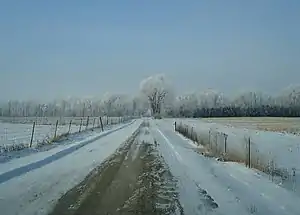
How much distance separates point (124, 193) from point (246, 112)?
461 ft

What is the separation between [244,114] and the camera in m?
147

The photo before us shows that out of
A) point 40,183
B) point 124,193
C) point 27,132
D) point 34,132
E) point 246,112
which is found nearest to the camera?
point 124,193

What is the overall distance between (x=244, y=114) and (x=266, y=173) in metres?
135

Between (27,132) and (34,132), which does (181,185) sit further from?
(27,132)

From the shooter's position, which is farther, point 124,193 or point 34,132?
point 34,132

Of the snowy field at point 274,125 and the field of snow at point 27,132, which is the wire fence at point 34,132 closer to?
the field of snow at point 27,132

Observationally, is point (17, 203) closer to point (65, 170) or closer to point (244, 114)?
point (65, 170)

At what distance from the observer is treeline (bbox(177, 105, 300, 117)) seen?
134 m

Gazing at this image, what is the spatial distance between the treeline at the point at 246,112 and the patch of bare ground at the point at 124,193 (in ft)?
393

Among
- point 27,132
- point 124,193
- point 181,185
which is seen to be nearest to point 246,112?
point 27,132

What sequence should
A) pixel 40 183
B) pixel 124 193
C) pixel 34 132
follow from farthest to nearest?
pixel 34 132 < pixel 40 183 < pixel 124 193

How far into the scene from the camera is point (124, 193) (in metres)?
10.3

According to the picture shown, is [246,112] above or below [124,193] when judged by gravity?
above

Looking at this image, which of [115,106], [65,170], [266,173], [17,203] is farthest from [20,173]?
[115,106]
